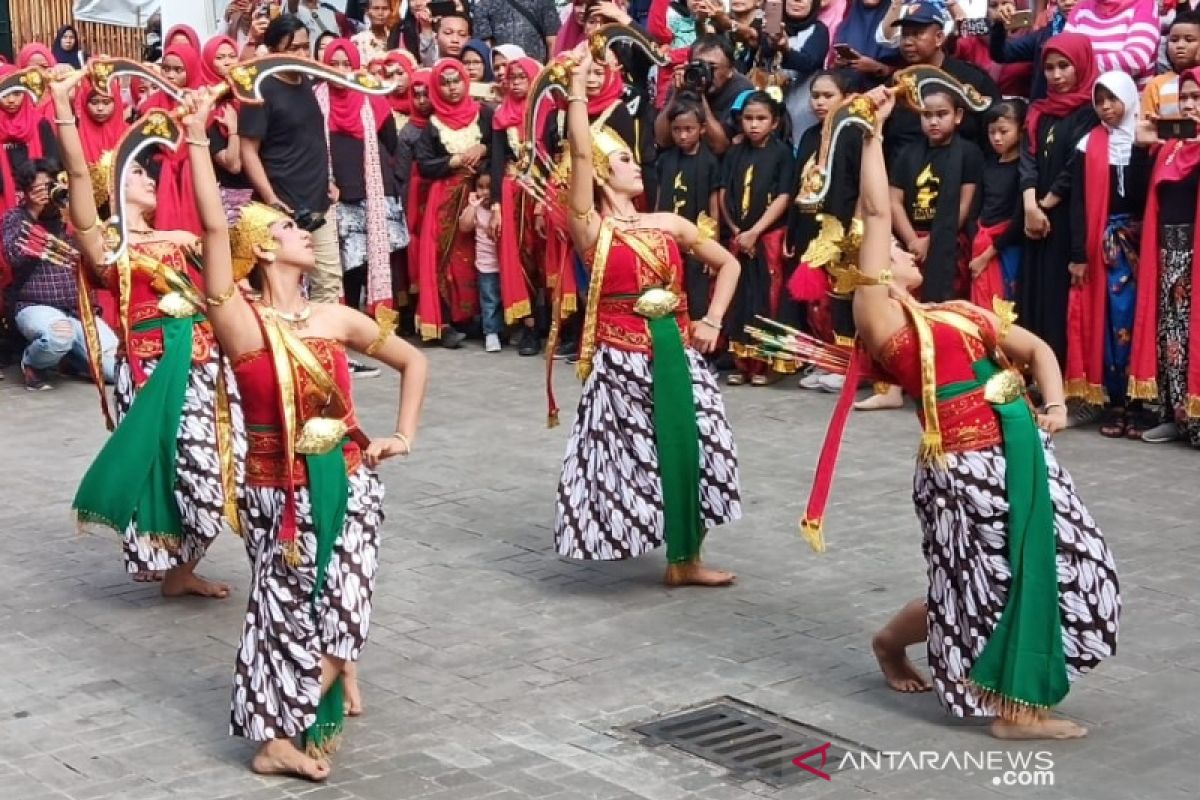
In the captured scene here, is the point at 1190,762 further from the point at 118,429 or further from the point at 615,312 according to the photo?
the point at 118,429

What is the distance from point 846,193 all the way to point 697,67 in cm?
120

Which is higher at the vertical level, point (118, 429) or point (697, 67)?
point (697, 67)

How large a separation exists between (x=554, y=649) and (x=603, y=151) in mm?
1997

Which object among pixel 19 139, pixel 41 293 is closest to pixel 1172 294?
pixel 41 293

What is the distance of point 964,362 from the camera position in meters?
6.22

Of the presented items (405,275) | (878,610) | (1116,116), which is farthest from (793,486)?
(405,275)

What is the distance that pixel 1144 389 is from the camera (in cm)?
1026

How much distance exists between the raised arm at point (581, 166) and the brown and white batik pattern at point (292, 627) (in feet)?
6.96

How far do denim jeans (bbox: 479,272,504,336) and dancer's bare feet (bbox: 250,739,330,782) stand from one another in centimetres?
756

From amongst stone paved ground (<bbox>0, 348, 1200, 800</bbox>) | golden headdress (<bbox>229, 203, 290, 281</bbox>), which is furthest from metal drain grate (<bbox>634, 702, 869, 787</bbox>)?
golden headdress (<bbox>229, 203, 290, 281</bbox>)

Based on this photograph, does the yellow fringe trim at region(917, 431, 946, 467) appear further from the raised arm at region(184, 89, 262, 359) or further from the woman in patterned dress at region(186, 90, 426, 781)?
the raised arm at region(184, 89, 262, 359)

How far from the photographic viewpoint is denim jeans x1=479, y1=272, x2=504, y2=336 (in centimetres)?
1349

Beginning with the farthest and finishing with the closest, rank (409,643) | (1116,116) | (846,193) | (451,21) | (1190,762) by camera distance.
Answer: (451,21) < (846,193) < (1116,116) < (409,643) < (1190,762)

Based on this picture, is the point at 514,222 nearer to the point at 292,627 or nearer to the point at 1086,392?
Result: the point at 1086,392
